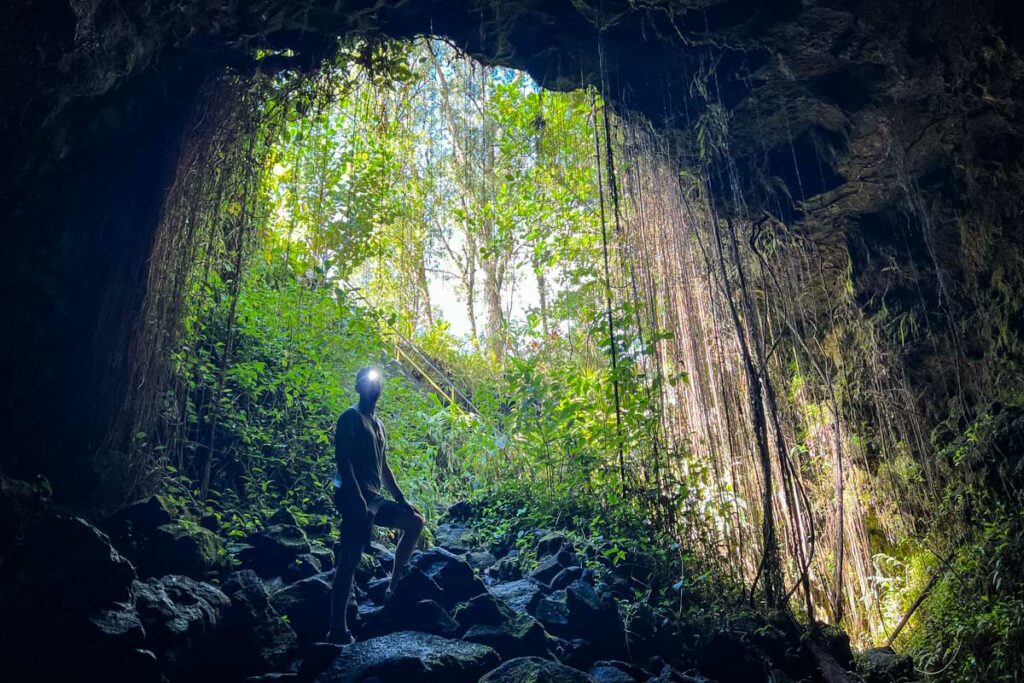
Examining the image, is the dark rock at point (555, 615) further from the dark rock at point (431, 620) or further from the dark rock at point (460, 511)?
the dark rock at point (460, 511)

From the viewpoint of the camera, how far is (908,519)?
203 inches

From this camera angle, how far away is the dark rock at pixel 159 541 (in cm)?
330

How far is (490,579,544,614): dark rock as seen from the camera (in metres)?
4.20

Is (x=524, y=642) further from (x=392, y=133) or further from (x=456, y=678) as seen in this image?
(x=392, y=133)

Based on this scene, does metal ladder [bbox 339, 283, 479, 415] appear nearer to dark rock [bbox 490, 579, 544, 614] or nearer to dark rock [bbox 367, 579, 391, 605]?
dark rock [bbox 490, 579, 544, 614]

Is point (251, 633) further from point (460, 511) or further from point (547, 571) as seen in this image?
point (460, 511)

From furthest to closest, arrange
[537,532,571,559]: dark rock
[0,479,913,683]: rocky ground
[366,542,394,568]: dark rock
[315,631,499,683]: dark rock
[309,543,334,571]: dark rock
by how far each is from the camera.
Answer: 1. [537,532,571,559]: dark rock
2. [366,542,394,568]: dark rock
3. [309,543,334,571]: dark rock
4. [315,631,499,683]: dark rock
5. [0,479,913,683]: rocky ground

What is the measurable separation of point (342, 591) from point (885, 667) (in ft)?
11.2

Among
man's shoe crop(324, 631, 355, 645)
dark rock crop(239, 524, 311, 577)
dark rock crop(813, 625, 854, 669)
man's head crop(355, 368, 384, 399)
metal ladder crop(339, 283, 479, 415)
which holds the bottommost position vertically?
dark rock crop(813, 625, 854, 669)

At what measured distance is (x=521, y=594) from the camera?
439 cm

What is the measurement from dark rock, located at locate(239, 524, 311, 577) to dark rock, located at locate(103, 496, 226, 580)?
0.58 meters

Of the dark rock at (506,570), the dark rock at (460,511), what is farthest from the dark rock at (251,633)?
the dark rock at (460,511)

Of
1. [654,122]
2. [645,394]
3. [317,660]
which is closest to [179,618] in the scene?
[317,660]

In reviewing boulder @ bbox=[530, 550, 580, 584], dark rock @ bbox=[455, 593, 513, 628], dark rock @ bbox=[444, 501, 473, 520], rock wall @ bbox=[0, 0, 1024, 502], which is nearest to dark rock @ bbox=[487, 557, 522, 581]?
boulder @ bbox=[530, 550, 580, 584]
